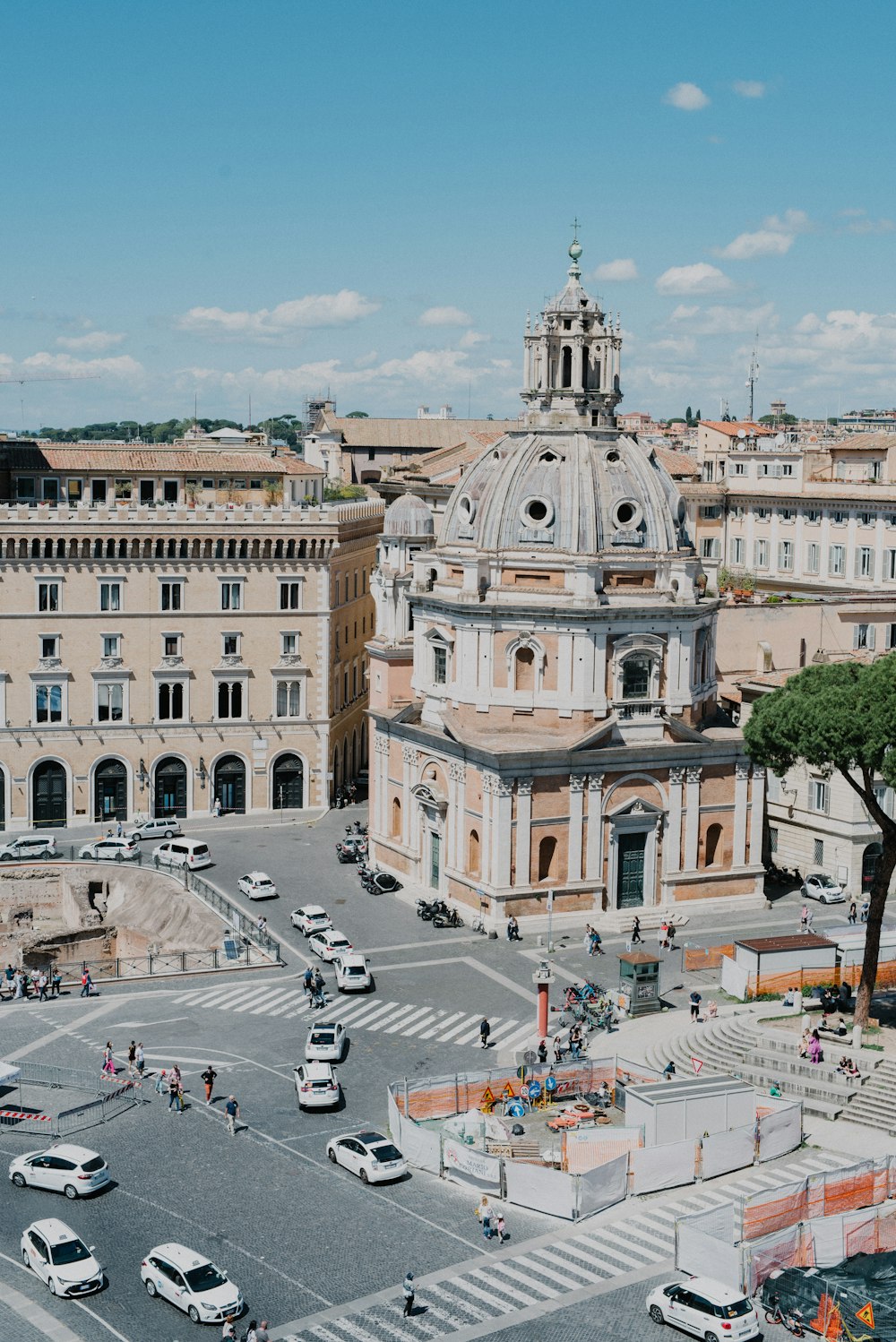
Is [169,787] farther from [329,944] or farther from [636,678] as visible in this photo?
[636,678]

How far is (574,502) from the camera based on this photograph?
269ft

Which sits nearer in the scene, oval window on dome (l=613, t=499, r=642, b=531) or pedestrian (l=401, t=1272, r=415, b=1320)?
pedestrian (l=401, t=1272, r=415, b=1320)

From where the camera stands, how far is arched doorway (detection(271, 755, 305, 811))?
101688mm

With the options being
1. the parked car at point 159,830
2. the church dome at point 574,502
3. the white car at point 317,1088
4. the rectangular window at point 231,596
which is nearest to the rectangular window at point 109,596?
the rectangular window at point 231,596

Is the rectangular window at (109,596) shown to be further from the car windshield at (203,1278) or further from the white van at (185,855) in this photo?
the car windshield at (203,1278)

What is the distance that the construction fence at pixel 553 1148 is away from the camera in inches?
1966

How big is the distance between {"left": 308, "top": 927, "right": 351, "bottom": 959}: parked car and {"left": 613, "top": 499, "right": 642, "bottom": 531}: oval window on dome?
79.0ft

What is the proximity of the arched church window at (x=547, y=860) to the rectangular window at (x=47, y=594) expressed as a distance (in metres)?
34.2

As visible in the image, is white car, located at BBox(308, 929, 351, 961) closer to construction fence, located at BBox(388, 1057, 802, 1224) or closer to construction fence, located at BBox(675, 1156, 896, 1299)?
construction fence, located at BBox(388, 1057, 802, 1224)

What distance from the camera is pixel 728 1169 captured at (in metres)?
52.8

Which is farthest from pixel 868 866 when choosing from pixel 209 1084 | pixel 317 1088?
pixel 209 1084

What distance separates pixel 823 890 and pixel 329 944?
2590 cm

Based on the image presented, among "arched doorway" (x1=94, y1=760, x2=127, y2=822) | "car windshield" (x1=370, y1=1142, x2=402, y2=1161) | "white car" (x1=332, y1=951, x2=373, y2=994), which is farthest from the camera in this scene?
"arched doorway" (x1=94, y1=760, x2=127, y2=822)

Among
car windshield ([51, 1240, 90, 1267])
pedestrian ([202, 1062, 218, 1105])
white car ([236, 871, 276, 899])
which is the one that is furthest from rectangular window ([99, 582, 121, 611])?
car windshield ([51, 1240, 90, 1267])
